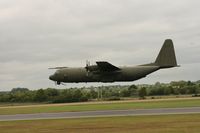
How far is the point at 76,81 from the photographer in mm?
76125

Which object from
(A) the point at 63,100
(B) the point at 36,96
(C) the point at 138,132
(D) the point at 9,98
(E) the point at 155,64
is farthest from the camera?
(D) the point at 9,98

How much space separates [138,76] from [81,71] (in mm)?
9771

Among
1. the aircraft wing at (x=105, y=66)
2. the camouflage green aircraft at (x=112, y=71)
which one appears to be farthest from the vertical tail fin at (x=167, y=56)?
the aircraft wing at (x=105, y=66)

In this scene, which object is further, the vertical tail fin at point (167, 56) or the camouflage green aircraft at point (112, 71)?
the camouflage green aircraft at point (112, 71)

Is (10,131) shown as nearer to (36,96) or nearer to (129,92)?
(36,96)

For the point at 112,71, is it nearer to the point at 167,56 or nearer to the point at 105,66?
the point at 105,66

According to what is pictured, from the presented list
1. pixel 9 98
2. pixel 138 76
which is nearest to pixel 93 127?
pixel 138 76

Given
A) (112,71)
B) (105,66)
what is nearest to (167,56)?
(112,71)

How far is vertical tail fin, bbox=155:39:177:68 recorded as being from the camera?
70.8m

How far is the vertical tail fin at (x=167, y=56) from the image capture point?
7075 centimetres

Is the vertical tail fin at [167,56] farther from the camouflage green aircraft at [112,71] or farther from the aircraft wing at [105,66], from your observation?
the aircraft wing at [105,66]

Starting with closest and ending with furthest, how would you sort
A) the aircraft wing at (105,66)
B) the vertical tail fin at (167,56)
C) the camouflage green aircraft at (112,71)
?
1. the aircraft wing at (105,66)
2. the vertical tail fin at (167,56)
3. the camouflage green aircraft at (112,71)

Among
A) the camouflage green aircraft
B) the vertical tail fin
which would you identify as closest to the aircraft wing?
the camouflage green aircraft

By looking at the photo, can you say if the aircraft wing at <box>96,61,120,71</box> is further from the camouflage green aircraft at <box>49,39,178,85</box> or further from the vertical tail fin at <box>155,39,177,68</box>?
the vertical tail fin at <box>155,39,177,68</box>
